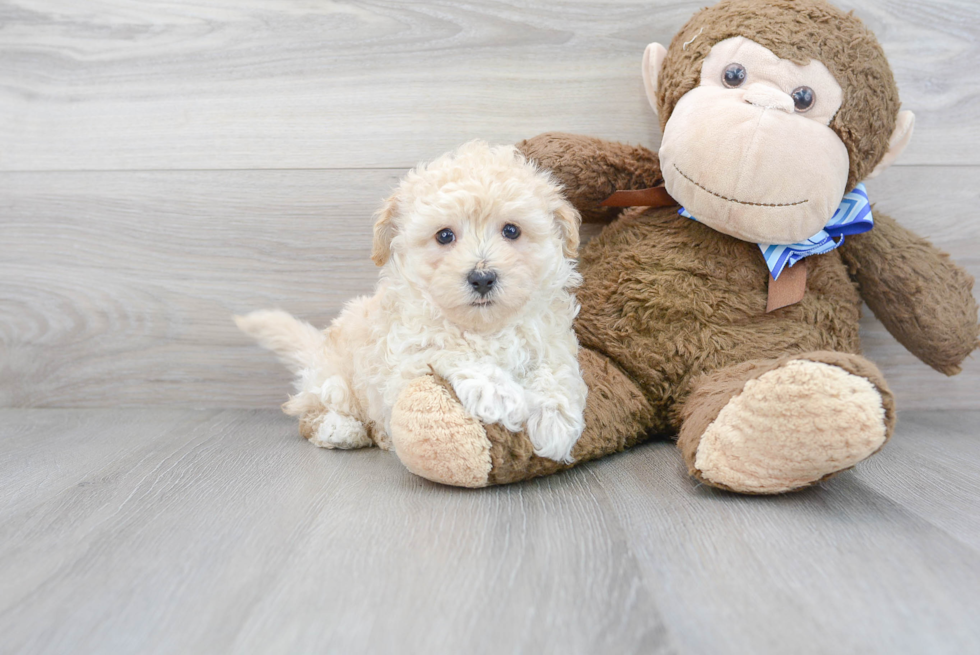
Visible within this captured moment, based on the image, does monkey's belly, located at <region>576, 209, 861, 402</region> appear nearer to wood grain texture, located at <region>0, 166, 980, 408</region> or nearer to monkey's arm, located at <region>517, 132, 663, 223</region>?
monkey's arm, located at <region>517, 132, 663, 223</region>

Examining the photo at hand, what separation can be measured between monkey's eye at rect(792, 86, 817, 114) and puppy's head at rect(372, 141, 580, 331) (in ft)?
1.14

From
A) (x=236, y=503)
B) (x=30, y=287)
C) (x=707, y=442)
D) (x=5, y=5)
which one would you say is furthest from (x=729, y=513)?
(x=5, y=5)

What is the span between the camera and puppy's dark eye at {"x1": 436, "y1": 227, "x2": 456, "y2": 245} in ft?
2.98

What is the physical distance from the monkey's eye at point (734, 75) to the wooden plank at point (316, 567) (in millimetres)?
607

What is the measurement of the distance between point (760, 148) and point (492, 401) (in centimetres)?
50

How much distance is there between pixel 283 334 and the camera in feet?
4.05

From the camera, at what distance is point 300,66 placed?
1281 mm

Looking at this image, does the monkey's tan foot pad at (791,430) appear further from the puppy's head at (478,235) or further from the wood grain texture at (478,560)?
the puppy's head at (478,235)

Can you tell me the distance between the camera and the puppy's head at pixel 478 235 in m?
0.87

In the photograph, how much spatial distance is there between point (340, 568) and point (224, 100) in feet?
3.21

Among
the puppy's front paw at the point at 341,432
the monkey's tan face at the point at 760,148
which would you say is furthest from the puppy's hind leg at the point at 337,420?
the monkey's tan face at the point at 760,148

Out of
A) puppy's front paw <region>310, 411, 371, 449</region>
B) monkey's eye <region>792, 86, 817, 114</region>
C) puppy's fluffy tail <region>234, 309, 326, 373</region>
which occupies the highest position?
monkey's eye <region>792, 86, 817, 114</region>

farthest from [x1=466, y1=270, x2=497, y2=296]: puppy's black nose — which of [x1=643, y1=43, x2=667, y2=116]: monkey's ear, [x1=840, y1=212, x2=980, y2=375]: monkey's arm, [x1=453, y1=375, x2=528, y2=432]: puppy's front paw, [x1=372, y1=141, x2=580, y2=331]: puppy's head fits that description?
[x1=840, y1=212, x2=980, y2=375]: monkey's arm

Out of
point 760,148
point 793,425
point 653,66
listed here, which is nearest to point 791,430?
point 793,425
